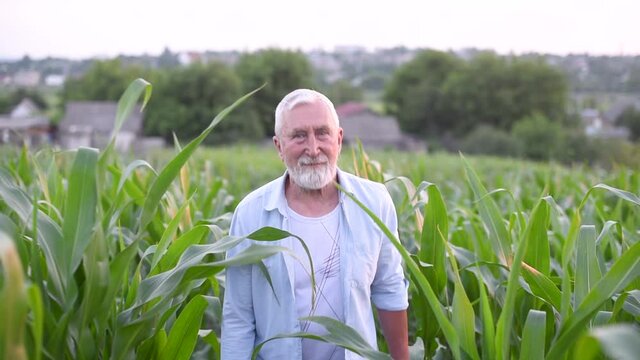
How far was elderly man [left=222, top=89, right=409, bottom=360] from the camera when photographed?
1870 millimetres

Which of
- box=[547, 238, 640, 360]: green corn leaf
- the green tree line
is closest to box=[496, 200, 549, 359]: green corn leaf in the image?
box=[547, 238, 640, 360]: green corn leaf

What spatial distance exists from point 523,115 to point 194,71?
2320cm

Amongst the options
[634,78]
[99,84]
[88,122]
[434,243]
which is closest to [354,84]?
[99,84]

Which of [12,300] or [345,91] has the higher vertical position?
[12,300]

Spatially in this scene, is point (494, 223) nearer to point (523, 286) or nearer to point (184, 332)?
point (523, 286)

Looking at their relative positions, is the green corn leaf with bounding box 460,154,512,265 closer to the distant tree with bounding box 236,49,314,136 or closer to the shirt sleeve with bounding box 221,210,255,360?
the shirt sleeve with bounding box 221,210,255,360

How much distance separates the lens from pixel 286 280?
73.7 inches

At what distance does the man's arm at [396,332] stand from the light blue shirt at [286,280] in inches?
0.9

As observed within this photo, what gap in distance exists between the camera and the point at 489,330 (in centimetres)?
172

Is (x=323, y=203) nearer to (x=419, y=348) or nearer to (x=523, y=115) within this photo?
(x=419, y=348)

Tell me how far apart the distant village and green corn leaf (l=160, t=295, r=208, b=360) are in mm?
10295

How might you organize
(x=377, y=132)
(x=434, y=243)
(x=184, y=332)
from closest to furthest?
(x=184, y=332)
(x=434, y=243)
(x=377, y=132)

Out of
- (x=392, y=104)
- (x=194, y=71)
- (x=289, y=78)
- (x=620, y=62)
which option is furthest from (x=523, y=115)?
(x=620, y=62)

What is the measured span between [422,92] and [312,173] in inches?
2093
